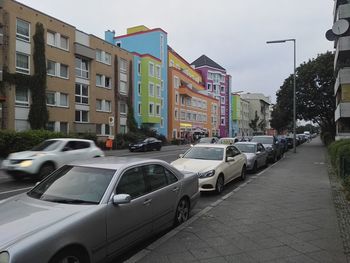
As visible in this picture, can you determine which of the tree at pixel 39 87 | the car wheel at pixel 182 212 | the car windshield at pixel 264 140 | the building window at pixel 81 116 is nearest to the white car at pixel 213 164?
the car wheel at pixel 182 212

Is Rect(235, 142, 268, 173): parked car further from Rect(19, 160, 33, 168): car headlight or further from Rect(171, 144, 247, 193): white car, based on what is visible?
Rect(19, 160, 33, 168): car headlight

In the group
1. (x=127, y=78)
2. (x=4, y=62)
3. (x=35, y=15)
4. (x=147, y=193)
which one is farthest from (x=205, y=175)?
(x=127, y=78)

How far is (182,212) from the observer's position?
270 inches

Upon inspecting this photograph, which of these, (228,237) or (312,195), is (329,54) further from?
(228,237)

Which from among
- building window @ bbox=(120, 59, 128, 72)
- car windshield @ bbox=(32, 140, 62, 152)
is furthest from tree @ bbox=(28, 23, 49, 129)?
car windshield @ bbox=(32, 140, 62, 152)

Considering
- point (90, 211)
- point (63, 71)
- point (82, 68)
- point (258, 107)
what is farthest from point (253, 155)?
point (258, 107)

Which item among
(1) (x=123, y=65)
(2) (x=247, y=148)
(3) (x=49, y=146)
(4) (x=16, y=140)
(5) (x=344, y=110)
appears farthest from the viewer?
(1) (x=123, y=65)

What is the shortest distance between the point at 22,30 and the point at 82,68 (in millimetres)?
8154

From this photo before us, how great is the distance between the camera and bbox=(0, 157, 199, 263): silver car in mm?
3650

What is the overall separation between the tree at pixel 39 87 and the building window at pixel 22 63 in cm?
64

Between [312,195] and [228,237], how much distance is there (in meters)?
4.88

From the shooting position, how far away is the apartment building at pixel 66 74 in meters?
29.2

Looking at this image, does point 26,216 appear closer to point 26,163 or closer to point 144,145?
point 26,163

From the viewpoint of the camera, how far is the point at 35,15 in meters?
31.6
